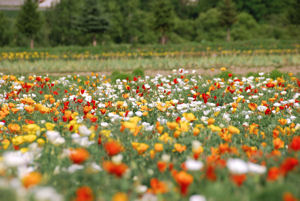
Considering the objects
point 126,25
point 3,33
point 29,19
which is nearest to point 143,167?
point 29,19

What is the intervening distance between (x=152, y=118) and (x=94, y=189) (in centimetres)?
246

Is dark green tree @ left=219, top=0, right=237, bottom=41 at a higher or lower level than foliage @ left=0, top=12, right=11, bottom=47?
higher

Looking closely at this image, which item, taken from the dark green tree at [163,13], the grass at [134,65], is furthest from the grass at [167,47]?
the dark green tree at [163,13]

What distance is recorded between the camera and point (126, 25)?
4144cm

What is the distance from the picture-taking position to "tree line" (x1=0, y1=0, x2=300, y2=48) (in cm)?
3014

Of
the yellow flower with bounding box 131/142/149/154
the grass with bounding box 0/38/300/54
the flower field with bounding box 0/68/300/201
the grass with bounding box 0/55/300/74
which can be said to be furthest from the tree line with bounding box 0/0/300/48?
the yellow flower with bounding box 131/142/149/154

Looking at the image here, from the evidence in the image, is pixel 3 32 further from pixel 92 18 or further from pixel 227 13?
pixel 227 13

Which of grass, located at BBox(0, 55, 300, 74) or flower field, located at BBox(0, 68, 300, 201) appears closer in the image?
flower field, located at BBox(0, 68, 300, 201)

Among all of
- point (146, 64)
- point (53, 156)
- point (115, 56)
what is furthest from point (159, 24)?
point (53, 156)

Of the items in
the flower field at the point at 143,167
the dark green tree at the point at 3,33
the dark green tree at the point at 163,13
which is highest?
the dark green tree at the point at 163,13

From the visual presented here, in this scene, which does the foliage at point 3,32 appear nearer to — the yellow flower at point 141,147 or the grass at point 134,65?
the grass at point 134,65

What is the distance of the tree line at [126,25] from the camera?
98.9 ft

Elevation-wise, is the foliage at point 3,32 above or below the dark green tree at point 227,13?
below

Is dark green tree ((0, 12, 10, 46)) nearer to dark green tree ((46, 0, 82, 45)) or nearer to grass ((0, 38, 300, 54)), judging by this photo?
dark green tree ((46, 0, 82, 45))
